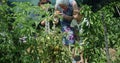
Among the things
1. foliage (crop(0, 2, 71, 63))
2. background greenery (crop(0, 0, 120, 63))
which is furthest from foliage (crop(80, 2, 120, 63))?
foliage (crop(0, 2, 71, 63))

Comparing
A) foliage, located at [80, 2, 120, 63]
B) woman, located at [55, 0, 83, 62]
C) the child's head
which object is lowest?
woman, located at [55, 0, 83, 62]

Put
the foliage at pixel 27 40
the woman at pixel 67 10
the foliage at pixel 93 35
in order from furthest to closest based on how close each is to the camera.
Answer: the woman at pixel 67 10
the foliage at pixel 93 35
the foliage at pixel 27 40

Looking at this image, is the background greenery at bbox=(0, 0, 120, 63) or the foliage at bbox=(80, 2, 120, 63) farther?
the foliage at bbox=(80, 2, 120, 63)

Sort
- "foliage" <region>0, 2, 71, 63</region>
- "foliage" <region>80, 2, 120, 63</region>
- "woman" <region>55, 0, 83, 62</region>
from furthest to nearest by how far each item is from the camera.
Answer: "woman" <region>55, 0, 83, 62</region>
"foliage" <region>80, 2, 120, 63</region>
"foliage" <region>0, 2, 71, 63</region>

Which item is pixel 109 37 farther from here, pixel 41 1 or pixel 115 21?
pixel 41 1

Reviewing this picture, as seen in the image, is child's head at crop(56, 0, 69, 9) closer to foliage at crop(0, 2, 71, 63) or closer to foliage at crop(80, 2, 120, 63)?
foliage at crop(80, 2, 120, 63)

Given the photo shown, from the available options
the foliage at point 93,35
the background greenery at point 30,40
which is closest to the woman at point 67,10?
the foliage at point 93,35

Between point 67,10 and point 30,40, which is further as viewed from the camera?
point 67,10

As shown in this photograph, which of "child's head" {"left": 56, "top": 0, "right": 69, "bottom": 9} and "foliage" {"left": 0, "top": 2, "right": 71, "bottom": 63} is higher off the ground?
"foliage" {"left": 0, "top": 2, "right": 71, "bottom": 63}

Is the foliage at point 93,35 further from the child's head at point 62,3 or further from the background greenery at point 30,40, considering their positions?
the child's head at point 62,3

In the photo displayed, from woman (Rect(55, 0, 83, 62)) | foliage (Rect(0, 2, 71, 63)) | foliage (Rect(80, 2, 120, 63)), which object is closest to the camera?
foliage (Rect(0, 2, 71, 63))

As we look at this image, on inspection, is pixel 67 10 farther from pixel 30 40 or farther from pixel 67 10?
pixel 30 40

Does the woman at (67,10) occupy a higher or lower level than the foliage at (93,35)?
lower

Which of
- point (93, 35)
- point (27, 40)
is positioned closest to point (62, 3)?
point (93, 35)
